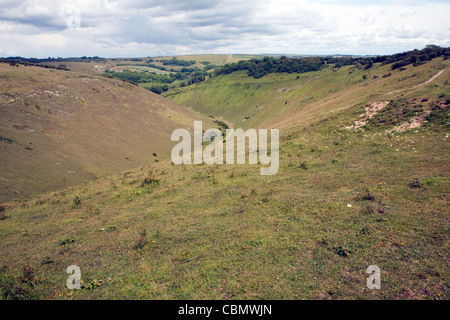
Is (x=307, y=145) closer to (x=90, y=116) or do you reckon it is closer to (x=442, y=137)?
(x=442, y=137)

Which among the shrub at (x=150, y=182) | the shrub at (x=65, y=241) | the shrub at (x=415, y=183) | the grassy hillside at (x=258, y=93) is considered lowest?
the shrub at (x=65, y=241)

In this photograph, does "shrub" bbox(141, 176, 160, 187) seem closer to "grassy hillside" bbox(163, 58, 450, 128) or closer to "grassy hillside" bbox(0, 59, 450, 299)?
"grassy hillside" bbox(0, 59, 450, 299)

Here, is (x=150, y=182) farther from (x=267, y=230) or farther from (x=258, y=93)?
(x=258, y=93)

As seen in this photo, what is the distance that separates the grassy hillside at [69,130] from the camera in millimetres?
38031

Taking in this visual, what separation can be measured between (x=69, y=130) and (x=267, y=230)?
5739 cm

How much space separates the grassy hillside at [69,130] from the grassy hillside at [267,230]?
1730cm

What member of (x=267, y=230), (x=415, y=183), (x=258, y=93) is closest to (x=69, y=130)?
(x=267, y=230)

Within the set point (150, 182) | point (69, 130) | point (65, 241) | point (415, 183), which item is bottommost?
point (65, 241)

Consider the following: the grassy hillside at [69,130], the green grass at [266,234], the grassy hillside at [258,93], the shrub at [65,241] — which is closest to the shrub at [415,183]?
the green grass at [266,234]

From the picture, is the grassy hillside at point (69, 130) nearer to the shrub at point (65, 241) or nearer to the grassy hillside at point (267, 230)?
the grassy hillside at point (267, 230)

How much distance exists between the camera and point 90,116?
65375 millimetres

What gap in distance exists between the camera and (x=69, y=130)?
55219 millimetres

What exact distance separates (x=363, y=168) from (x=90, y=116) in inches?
2634

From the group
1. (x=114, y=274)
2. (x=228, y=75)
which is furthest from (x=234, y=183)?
(x=228, y=75)
